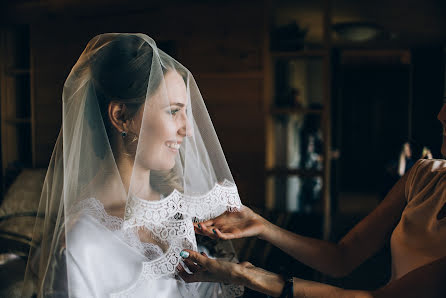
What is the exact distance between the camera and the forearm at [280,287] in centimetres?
99

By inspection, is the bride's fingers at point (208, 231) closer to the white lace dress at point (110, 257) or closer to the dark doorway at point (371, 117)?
the white lace dress at point (110, 257)

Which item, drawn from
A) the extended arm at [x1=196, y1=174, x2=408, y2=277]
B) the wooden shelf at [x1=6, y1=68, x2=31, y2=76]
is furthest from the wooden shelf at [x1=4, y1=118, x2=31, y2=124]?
the extended arm at [x1=196, y1=174, x2=408, y2=277]

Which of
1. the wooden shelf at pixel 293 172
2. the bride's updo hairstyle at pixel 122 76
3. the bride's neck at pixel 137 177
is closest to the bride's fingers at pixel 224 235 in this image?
the bride's neck at pixel 137 177

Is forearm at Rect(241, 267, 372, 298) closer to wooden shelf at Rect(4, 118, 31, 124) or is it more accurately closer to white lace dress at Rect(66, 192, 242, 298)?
white lace dress at Rect(66, 192, 242, 298)

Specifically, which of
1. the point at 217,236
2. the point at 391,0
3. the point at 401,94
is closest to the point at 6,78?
the point at 217,236

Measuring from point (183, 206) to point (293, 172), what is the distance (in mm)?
2454

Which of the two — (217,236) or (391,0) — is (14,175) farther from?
(391,0)

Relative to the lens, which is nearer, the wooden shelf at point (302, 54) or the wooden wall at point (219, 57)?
the wooden shelf at point (302, 54)

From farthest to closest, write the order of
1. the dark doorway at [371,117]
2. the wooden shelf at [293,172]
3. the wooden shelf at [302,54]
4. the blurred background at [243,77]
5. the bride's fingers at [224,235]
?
the dark doorway at [371,117] → the wooden shelf at [293,172] → the wooden shelf at [302,54] → the blurred background at [243,77] → the bride's fingers at [224,235]

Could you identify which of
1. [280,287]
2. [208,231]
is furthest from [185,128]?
[280,287]

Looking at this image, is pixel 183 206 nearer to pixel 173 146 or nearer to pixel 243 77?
pixel 173 146

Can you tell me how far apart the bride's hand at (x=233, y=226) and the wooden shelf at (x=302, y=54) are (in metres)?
2.24

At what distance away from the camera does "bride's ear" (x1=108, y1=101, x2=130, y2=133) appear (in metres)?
1.15

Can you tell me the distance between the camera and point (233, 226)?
1233 millimetres
